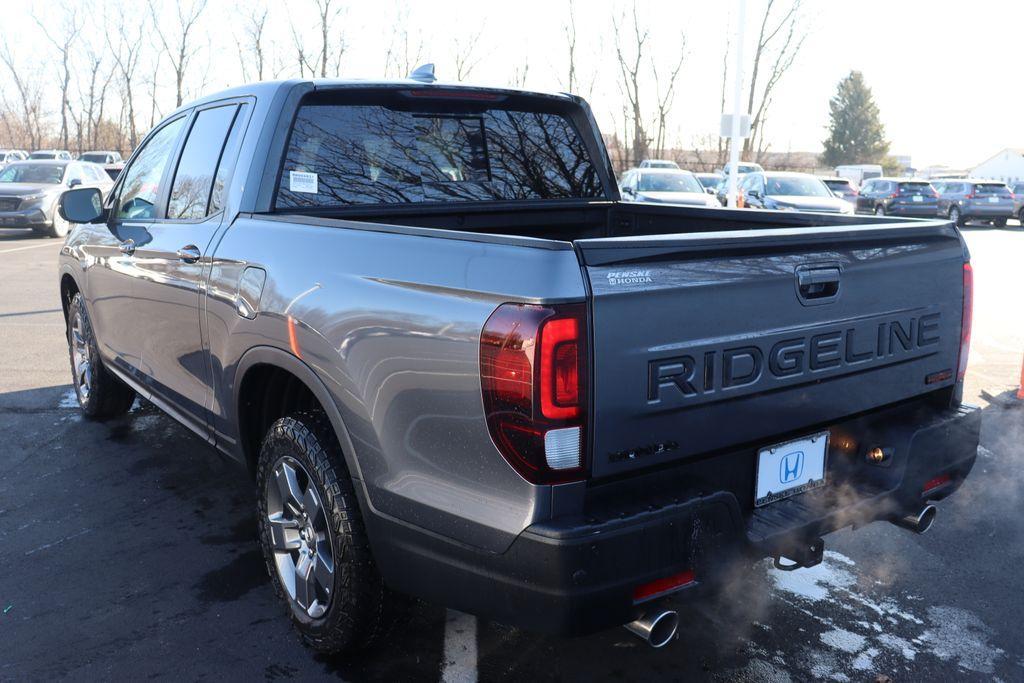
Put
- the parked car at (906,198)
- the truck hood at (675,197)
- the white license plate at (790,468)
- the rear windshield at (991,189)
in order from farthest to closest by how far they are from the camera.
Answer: the parked car at (906,198), the rear windshield at (991,189), the truck hood at (675,197), the white license plate at (790,468)

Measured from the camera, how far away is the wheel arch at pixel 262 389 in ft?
9.62

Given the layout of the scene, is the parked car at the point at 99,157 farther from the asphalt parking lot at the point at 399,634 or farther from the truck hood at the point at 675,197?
the asphalt parking lot at the point at 399,634

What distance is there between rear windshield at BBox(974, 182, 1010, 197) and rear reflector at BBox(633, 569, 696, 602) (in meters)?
29.5

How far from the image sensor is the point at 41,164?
20328 millimetres

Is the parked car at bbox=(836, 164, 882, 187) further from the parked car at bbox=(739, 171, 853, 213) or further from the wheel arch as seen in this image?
the wheel arch

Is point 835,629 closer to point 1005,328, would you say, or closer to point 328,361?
point 328,361

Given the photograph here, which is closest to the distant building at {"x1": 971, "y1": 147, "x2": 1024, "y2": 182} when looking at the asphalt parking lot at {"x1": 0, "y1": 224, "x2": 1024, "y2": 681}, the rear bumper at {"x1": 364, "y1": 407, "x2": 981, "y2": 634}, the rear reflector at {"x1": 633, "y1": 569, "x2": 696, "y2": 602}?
the asphalt parking lot at {"x1": 0, "y1": 224, "x2": 1024, "y2": 681}

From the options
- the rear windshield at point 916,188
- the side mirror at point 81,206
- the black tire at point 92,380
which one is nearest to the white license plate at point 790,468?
the side mirror at point 81,206

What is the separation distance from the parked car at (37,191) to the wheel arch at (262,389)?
17206 millimetres

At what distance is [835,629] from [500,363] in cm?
193

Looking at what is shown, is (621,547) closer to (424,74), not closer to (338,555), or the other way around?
(338,555)

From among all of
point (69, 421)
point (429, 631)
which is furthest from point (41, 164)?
point (429, 631)

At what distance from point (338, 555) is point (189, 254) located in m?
1.56

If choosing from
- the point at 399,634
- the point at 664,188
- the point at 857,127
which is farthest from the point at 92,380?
the point at 857,127
